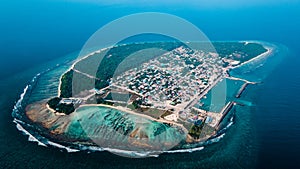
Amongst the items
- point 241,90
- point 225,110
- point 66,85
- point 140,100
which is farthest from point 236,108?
point 66,85

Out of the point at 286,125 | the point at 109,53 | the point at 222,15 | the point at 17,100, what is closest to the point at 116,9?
the point at 222,15

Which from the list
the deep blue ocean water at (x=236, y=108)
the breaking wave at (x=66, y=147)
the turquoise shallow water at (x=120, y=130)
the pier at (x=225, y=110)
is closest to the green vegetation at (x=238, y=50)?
the deep blue ocean water at (x=236, y=108)

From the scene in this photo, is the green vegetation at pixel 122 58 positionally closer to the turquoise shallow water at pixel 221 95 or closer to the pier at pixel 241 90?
the turquoise shallow water at pixel 221 95

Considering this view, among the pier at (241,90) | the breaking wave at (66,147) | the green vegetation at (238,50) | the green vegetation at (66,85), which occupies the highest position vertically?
the green vegetation at (238,50)

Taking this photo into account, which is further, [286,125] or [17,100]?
[17,100]

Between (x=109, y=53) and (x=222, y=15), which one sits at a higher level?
(x=222, y=15)

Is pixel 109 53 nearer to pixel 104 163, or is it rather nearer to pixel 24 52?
pixel 24 52

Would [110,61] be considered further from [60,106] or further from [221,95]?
[221,95]
